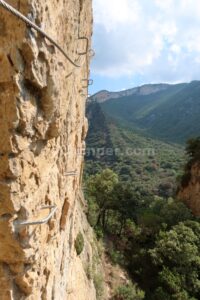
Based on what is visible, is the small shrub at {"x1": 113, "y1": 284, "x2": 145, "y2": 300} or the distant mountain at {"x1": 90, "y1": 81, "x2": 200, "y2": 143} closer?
the small shrub at {"x1": 113, "y1": 284, "x2": 145, "y2": 300}

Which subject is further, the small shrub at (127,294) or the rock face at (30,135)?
the small shrub at (127,294)

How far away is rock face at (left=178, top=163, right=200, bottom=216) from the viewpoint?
34.0 metres

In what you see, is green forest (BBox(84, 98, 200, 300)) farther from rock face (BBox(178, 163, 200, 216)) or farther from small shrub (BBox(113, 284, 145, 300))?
rock face (BBox(178, 163, 200, 216))

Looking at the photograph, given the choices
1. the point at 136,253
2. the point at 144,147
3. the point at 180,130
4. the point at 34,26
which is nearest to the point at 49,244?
the point at 34,26

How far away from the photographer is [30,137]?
18.3 ft

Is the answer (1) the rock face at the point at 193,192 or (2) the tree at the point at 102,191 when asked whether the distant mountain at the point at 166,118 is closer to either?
(1) the rock face at the point at 193,192

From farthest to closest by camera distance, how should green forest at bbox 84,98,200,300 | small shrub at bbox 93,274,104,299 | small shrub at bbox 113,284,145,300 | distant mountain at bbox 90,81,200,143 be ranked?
distant mountain at bbox 90,81,200,143
green forest at bbox 84,98,200,300
small shrub at bbox 113,284,145,300
small shrub at bbox 93,274,104,299

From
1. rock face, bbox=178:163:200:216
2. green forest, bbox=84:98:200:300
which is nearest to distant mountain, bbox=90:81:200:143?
rock face, bbox=178:163:200:216

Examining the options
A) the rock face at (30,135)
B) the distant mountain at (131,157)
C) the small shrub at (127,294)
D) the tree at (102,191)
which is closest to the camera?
the rock face at (30,135)

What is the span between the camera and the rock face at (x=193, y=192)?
112 ft

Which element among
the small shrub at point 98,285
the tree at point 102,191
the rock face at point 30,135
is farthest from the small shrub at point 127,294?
the rock face at point 30,135

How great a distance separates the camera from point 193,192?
34938 millimetres

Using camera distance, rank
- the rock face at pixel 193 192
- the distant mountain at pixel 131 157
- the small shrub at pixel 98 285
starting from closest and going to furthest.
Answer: the small shrub at pixel 98 285
the rock face at pixel 193 192
the distant mountain at pixel 131 157

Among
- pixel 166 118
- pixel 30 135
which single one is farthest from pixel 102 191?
pixel 166 118
